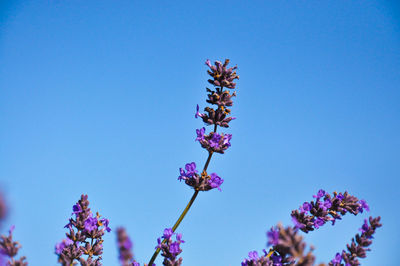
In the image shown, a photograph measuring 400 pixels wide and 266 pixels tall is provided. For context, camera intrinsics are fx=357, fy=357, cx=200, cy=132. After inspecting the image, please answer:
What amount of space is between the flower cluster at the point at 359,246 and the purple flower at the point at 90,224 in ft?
8.33

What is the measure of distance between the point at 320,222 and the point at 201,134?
67.2 inches

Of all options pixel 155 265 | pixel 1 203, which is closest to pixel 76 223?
pixel 155 265

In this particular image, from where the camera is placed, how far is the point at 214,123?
13.6 feet

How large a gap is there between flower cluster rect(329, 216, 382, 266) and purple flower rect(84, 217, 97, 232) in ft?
8.33

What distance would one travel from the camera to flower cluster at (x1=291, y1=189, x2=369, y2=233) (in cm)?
409

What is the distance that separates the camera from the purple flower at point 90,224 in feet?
12.3

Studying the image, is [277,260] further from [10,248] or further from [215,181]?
[10,248]

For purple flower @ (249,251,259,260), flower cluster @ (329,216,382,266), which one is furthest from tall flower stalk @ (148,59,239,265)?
flower cluster @ (329,216,382,266)

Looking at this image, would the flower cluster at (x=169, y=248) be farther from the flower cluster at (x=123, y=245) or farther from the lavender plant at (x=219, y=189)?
the flower cluster at (x=123, y=245)

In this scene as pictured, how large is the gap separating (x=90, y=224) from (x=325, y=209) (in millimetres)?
2689

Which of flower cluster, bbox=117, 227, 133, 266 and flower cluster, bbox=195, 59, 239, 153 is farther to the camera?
flower cluster, bbox=195, 59, 239, 153

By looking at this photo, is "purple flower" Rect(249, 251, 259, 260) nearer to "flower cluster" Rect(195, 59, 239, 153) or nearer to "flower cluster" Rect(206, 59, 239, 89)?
"flower cluster" Rect(195, 59, 239, 153)

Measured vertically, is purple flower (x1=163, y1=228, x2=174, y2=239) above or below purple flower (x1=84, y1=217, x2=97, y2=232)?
below

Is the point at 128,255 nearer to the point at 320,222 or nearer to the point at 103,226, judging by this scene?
the point at 103,226
